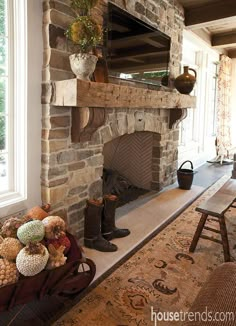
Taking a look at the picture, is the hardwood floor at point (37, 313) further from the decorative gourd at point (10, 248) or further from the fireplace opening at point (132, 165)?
the fireplace opening at point (132, 165)

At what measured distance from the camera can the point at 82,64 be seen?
1963 mm

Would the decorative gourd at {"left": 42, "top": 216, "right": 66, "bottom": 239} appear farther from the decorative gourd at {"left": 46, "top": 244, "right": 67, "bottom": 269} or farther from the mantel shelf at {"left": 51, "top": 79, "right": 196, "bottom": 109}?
the mantel shelf at {"left": 51, "top": 79, "right": 196, "bottom": 109}

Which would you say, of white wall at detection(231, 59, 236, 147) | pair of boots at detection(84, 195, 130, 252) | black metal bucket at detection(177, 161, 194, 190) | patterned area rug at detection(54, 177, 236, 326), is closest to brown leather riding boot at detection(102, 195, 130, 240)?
pair of boots at detection(84, 195, 130, 252)

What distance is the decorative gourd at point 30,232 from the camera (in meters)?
1.55

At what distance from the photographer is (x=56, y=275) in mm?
1503

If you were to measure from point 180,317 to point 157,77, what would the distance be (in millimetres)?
2670

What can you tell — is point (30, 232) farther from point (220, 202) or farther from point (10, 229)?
point (220, 202)

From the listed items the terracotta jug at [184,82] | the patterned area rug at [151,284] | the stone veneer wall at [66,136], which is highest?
the terracotta jug at [184,82]

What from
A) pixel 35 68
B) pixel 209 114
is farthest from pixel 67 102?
pixel 209 114

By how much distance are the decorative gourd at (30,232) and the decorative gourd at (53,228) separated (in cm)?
4

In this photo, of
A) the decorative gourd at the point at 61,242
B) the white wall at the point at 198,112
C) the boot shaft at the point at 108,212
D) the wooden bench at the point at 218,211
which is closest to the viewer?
the decorative gourd at the point at 61,242

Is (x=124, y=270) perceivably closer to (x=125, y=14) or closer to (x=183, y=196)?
(x=183, y=196)

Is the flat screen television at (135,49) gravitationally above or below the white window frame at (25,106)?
above

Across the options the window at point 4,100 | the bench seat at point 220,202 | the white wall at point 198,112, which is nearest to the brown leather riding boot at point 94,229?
the window at point 4,100
